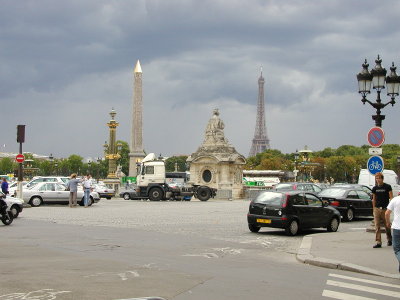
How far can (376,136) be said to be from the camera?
19500 millimetres

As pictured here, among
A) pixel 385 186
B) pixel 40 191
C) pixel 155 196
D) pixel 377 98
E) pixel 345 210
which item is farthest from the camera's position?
pixel 155 196

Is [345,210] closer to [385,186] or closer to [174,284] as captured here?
[385,186]

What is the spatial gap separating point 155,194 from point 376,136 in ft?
103

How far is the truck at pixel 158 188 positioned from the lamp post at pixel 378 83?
2963 centimetres

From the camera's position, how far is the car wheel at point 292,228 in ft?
68.3

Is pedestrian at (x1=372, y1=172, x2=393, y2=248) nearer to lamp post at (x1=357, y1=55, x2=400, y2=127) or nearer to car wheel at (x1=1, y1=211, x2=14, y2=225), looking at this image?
lamp post at (x1=357, y1=55, x2=400, y2=127)

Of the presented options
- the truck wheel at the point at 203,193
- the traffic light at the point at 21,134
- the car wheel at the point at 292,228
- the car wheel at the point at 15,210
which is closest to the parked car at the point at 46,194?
the traffic light at the point at 21,134

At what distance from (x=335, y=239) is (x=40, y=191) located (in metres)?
21.8

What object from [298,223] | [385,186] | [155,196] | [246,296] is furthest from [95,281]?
[155,196]

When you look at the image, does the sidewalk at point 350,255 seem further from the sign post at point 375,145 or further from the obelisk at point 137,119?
the obelisk at point 137,119

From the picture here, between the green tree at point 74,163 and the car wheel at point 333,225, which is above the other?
the green tree at point 74,163

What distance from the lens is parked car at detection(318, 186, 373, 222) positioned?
28359 mm

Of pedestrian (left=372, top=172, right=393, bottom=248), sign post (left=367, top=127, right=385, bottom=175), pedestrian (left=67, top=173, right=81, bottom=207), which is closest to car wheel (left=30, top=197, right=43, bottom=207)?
pedestrian (left=67, top=173, right=81, bottom=207)

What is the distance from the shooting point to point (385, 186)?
1644 centimetres
